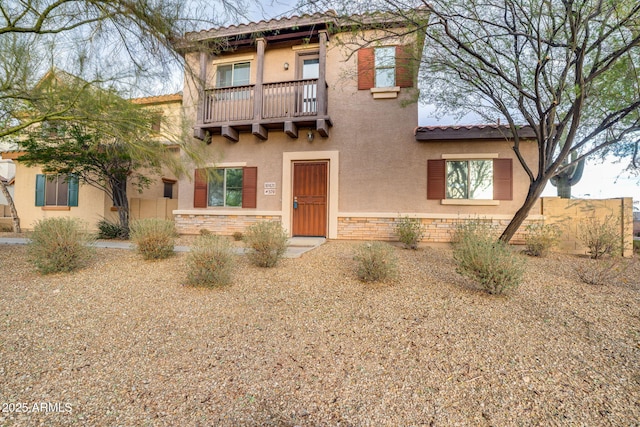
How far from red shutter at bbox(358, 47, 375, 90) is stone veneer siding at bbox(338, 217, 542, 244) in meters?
3.90

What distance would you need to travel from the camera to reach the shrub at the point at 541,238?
6391 mm

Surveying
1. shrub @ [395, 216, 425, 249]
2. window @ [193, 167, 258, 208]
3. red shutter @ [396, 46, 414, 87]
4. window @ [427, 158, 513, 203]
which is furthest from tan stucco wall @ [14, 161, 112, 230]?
window @ [427, 158, 513, 203]

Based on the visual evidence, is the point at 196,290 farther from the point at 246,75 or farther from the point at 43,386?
the point at 246,75

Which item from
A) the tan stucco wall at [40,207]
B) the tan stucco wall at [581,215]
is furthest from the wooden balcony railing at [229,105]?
the tan stucco wall at [581,215]

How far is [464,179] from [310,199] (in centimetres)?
441

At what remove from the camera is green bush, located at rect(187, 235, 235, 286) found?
3957 millimetres

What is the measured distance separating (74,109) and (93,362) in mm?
4436

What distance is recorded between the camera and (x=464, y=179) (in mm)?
7879

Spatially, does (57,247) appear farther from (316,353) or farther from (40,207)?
(40,207)

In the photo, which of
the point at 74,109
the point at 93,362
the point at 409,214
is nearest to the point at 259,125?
the point at 74,109

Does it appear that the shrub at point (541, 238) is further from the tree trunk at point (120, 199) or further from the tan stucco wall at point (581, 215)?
the tree trunk at point (120, 199)

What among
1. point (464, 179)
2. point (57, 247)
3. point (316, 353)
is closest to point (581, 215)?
point (464, 179)

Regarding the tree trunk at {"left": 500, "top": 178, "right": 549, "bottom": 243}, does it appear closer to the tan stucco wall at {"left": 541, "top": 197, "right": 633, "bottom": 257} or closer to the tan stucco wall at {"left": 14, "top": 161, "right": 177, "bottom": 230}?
the tan stucco wall at {"left": 541, "top": 197, "right": 633, "bottom": 257}

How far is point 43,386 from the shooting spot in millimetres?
1981
